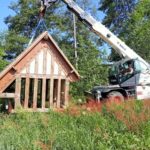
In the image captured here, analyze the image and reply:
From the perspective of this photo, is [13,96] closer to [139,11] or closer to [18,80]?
[18,80]

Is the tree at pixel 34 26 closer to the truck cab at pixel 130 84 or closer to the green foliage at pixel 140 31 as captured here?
the green foliage at pixel 140 31

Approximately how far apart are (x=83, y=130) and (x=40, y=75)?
783 centimetres

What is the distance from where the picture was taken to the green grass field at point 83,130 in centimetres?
1205

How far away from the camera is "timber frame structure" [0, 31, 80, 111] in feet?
67.4

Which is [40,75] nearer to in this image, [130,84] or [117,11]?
[130,84]

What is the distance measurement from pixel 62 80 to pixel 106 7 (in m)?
34.7

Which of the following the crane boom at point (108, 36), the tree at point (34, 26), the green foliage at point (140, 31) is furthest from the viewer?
the tree at point (34, 26)

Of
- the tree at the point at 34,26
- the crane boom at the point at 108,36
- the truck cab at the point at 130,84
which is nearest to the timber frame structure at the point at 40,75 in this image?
the truck cab at the point at 130,84

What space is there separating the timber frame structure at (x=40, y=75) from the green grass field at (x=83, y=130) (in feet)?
10.2

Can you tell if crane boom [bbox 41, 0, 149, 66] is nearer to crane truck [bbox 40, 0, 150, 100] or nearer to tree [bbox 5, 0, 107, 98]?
crane truck [bbox 40, 0, 150, 100]

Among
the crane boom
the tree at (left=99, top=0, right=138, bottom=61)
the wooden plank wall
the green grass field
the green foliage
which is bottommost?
the green grass field

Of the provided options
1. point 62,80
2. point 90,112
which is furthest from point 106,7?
point 90,112

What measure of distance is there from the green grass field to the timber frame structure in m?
3.11

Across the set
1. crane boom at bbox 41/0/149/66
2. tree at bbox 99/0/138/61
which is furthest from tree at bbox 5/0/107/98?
crane boom at bbox 41/0/149/66
